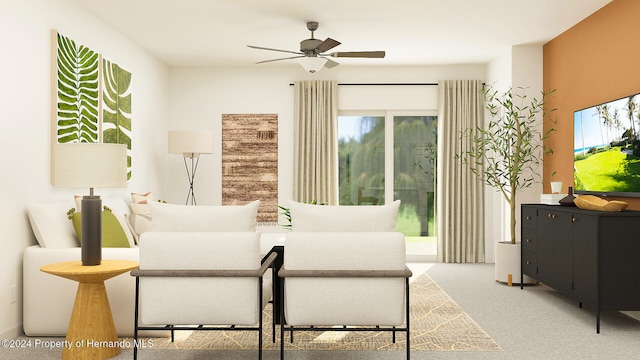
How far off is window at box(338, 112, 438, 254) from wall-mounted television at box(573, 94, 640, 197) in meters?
2.53

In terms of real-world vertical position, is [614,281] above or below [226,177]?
below

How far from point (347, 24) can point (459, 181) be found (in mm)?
3022

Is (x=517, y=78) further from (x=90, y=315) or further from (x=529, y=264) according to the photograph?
(x=90, y=315)

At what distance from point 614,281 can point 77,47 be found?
4834 millimetres

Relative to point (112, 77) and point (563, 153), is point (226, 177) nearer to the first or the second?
point (112, 77)

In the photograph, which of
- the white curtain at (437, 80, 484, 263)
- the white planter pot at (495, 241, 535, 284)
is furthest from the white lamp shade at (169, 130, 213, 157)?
the white planter pot at (495, 241, 535, 284)

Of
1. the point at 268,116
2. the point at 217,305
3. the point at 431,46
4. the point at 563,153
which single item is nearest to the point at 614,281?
the point at 563,153

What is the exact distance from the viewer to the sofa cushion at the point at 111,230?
4.37m

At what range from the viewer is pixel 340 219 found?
3283 mm

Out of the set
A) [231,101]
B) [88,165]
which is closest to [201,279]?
[88,165]

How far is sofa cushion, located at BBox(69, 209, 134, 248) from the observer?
437 cm

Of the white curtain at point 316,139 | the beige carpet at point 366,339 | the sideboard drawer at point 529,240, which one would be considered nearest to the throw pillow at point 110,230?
the beige carpet at point 366,339

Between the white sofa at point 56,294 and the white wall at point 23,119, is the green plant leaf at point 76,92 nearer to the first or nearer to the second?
the white wall at point 23,119

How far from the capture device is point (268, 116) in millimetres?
8078
